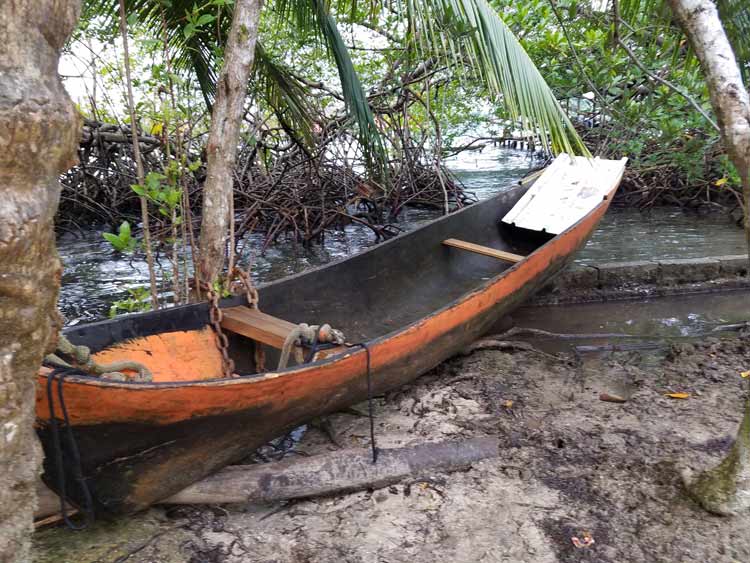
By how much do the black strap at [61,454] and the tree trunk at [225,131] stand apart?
1376mm

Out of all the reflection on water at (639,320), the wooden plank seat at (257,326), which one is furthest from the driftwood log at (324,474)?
the reflection on water at (639,320)

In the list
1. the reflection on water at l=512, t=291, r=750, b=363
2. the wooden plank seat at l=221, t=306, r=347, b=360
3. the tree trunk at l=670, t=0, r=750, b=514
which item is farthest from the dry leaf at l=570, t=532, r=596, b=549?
the reflection on water at l=512, t=291, r=750, b=363

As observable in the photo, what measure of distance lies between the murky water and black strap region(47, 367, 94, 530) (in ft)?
11.3

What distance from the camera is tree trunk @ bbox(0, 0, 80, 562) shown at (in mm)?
1191

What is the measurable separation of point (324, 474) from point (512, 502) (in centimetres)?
A: 81

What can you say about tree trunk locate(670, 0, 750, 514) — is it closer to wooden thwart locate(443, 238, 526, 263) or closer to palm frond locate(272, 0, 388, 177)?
wooden thwart locate(443, 238, 526, 263)

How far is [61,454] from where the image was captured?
2.12 meters

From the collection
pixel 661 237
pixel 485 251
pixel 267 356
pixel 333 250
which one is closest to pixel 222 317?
pixel 267 356

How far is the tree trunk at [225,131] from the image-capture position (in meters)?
3.30

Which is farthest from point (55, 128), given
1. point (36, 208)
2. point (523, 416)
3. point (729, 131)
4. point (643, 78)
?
point (643, 78)

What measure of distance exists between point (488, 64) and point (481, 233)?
8.02ft

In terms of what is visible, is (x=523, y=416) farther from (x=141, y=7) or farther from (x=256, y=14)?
(x=141, y=7)

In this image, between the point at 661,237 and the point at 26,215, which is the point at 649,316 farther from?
the point at 26,215

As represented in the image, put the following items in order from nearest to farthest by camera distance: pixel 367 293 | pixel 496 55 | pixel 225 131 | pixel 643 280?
pixel 225 131
pixel 496 55
pixel 367 293
pixel 643 280
